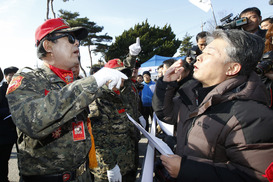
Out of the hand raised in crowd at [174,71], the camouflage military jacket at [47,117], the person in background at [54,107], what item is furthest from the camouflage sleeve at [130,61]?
the camouflage military jacket at [47,117]

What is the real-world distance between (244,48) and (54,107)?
1.51m

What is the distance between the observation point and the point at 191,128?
1368mm

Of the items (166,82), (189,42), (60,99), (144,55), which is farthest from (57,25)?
(189,42)

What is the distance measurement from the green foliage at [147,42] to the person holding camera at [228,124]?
29.4m

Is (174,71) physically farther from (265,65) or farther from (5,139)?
(5,139)

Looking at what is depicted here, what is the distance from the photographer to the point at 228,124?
1.15 m

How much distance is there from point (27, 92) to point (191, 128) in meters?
1.29

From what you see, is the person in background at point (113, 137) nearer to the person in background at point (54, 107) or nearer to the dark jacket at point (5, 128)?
the person in background at point (54, 107)

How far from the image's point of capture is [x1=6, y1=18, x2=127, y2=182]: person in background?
1.09 metres

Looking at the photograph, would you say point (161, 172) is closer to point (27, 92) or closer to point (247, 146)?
point (247, 146)

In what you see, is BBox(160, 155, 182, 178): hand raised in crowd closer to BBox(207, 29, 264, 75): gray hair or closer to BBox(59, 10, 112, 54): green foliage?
BBox(207, 29, 264, 75): gray hair

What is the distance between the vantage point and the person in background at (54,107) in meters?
1.09

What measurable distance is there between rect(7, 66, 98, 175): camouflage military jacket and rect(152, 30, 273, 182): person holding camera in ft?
2.48

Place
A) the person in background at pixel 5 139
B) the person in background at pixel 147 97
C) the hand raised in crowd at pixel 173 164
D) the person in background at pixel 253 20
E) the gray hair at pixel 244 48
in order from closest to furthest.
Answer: the hand raised in crowd at pixel 173 164, the gray hair at pixel 244 48, the person in background at pixel 5 139, the person in background at pixel 253 20, the person in background at pixel 147 97
